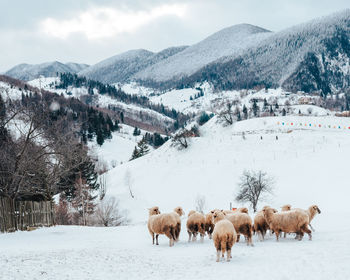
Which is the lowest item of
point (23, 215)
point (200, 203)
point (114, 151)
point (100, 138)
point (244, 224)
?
point (200, 203)

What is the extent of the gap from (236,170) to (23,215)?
49074 mm

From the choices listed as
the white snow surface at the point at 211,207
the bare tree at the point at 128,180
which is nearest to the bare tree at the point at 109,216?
the white snow surface at the point at 211,207

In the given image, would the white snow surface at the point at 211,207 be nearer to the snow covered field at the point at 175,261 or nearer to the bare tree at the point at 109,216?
the snow covered field at the point at 175,261

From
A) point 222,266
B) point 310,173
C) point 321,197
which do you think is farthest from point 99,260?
point 310,173

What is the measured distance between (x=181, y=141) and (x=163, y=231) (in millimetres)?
64498

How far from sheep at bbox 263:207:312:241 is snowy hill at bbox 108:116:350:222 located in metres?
30.9

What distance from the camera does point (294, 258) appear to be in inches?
471

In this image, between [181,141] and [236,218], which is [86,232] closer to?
[236,218]

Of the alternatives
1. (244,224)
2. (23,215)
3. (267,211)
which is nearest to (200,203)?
(23,215)

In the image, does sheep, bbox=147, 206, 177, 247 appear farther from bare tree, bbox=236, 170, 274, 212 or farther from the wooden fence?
bare tree, bbox=236, 170, 274, 212

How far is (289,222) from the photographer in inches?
650

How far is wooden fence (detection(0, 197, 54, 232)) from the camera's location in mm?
19812

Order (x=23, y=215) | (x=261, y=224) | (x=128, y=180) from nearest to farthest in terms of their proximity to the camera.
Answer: (x=261, y=224)
(x=23, y=215)
(x=128, y=180)

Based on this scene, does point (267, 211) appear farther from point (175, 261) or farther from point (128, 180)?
point (128, 180)
